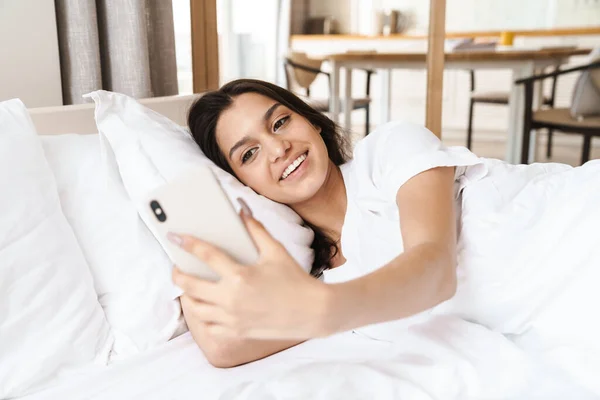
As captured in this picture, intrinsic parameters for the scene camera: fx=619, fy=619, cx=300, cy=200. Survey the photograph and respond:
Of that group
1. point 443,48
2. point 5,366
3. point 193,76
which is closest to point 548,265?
point 5,366

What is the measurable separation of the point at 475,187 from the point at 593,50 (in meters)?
2.03

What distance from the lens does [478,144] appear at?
295 cm

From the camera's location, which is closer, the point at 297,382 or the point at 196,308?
the point at 196,308

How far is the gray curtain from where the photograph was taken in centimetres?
157

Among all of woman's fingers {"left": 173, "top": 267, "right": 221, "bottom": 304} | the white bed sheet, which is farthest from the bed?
woman's fingers {"left": 173, "top": 267, "right": 221, "bottom": 304}

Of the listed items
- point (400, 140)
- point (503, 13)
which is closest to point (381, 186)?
point (400, 140)

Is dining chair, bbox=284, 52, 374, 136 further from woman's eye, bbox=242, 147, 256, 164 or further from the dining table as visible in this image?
woman's eye, bbox=242, 147, 256, 164

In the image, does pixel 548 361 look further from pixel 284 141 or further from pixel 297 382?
pixel 284 141

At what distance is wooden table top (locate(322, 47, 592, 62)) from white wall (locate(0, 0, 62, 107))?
5.28 ft

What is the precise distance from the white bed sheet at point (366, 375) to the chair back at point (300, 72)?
80.1 inches

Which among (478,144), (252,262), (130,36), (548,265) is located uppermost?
(130,36)

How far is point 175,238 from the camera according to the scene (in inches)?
26.6

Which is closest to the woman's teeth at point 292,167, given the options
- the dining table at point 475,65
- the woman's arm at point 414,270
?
the woman's arm at point 414,270

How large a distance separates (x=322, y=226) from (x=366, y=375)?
433 millimetres
